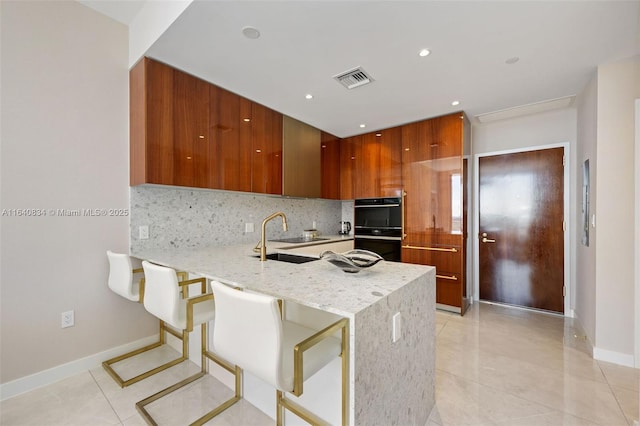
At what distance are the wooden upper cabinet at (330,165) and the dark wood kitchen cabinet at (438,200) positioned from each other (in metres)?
1.08

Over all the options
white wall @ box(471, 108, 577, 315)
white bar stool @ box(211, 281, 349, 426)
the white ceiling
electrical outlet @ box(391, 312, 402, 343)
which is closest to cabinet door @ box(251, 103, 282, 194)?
the white ceiling

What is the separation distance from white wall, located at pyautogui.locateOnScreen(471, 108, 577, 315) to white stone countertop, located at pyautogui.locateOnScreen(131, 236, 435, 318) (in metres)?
2.80

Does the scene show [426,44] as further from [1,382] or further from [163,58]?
[1,382]

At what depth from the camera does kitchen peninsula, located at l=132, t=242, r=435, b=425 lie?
997 mm

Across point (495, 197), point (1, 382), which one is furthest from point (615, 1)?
point (1, 382)

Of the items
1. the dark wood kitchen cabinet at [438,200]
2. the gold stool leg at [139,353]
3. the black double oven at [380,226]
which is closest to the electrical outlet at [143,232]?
the gold stool leg at [139,353]

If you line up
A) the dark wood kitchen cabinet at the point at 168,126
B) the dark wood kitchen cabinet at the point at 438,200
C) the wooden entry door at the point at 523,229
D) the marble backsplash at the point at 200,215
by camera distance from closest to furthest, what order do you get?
1. the dark wood kitchen cabinet at the point at 168,126
2. the marble backsplash at the point at 200,215
3. the dark wood kitchen cabinet at the point at 438,200
4. the wooden entry door at the point at 523,229

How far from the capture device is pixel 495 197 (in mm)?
3703

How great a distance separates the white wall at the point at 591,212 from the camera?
2.38 m

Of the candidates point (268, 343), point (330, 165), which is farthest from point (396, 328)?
point (330, 165)

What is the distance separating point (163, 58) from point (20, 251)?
1.72m

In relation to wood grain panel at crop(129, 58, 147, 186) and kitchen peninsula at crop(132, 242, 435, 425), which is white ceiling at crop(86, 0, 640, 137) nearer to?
wood grain panel at crop(129, 58, 147, 186)

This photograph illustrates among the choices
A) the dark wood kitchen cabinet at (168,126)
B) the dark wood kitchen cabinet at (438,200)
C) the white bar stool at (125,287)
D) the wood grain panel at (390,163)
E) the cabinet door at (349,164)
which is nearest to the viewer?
the white bar stool at (125,287)

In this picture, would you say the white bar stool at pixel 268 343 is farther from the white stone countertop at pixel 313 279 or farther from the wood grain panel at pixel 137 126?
the wood grain panel at pixel 137 126
